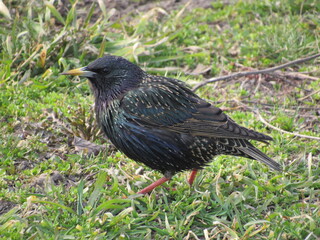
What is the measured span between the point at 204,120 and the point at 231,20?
12.1 feet

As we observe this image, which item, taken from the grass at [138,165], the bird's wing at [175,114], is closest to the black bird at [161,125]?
the bird's wing at [175,114]

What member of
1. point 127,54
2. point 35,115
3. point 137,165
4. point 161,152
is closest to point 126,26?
point 127,54

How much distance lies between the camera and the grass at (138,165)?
3.97 metres

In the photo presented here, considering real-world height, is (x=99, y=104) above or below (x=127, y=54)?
above

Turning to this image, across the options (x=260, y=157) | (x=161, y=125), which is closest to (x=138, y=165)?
(x=161, y=125)

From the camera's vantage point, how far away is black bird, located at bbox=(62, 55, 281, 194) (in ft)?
14.3

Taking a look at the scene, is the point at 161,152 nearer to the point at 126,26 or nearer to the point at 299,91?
the point at 299,91

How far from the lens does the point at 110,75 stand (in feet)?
15.2

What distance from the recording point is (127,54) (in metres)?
6.60

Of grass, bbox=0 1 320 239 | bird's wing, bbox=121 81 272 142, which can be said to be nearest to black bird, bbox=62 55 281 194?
bird's wing, bbox=121 81 272 142

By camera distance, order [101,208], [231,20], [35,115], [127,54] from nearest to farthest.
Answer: [101,208] → [35,115] → [127,54] → [231,20]

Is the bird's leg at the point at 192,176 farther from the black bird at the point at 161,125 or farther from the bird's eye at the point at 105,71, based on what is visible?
the bird's eye at the point at 105,71

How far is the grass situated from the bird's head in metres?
0.67

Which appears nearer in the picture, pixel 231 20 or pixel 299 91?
pixel 299 91
